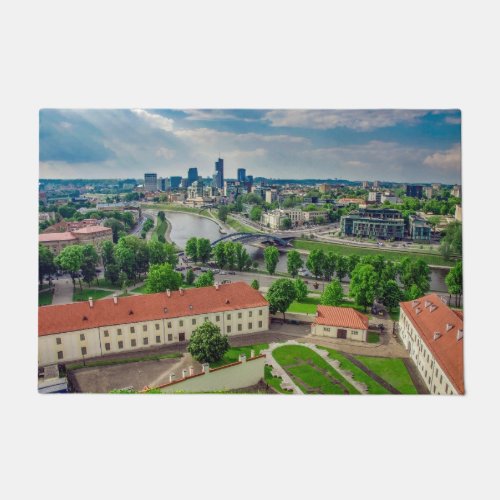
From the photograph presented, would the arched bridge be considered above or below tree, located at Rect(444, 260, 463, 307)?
above

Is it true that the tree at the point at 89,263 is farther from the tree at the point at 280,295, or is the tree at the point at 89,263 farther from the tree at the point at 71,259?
the tree at the point at 280,295

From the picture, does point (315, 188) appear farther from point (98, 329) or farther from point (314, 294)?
point (98, 329)

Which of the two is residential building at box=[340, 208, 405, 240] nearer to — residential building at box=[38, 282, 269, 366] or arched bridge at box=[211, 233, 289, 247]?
arched bridge at box=[211, 233, 289, 247]

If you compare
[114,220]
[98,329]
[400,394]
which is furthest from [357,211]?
[98,329]

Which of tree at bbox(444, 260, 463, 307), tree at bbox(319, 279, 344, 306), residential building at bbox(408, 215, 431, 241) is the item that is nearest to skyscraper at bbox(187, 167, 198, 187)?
tree at bbox(319, 279, 344, 306)

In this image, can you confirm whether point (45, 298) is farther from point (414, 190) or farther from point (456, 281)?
point (456, 281)

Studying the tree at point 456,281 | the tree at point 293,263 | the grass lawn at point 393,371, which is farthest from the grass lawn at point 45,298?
the tree at point 456,281

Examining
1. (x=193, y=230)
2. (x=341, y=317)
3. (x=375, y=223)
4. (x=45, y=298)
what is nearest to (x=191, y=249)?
(x=193, y=230)
